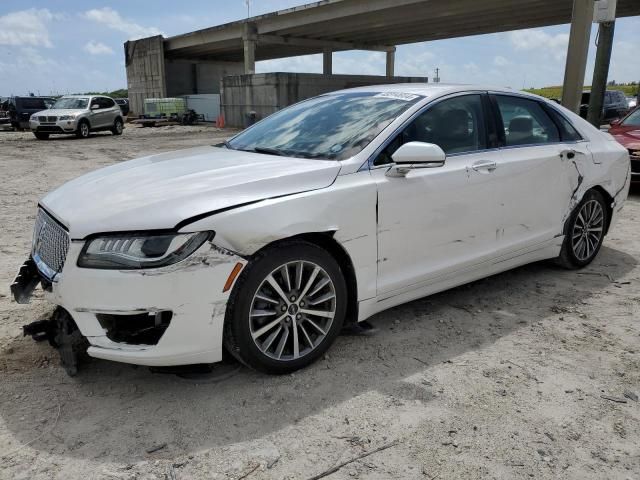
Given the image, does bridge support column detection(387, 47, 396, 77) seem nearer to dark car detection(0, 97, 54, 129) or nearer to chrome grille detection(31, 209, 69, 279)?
dark car detection(0, 97, 54, 129)

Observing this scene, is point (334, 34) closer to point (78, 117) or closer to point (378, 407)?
point (78, 117)

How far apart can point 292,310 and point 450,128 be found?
1.73 metres

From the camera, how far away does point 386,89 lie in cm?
392

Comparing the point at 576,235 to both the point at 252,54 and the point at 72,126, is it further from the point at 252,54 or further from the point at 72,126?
the point at 252,54

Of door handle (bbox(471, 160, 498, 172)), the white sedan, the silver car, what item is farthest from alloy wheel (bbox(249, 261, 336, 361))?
the silver car

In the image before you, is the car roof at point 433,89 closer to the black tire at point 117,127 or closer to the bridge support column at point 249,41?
the black tire at point 117,127

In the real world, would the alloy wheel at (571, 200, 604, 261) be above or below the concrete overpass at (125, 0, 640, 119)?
below

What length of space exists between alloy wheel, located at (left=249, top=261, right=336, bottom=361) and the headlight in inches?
18.0

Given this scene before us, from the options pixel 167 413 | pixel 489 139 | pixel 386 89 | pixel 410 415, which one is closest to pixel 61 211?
pixel 167 413

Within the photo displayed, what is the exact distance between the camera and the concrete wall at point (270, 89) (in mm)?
25469

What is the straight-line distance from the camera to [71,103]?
72.4 ft

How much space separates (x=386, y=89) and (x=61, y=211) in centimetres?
236

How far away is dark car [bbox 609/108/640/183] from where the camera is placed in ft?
25.9

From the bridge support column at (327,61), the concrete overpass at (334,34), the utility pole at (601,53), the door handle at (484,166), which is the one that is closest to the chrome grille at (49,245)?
the door handle at (484,166)
